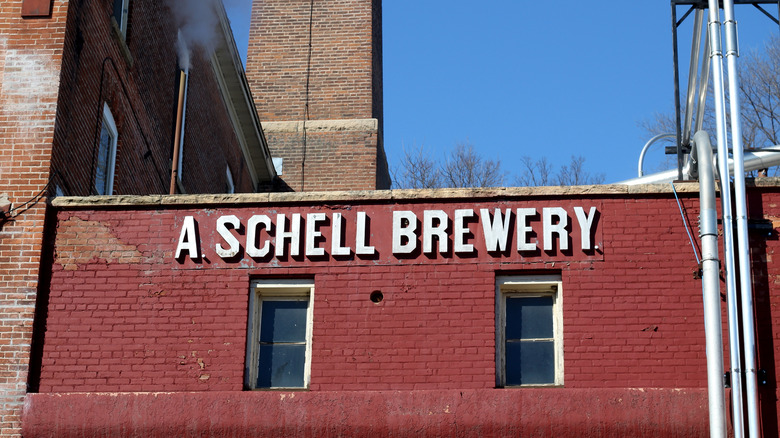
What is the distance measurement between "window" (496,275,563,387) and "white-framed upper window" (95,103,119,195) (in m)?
5.80

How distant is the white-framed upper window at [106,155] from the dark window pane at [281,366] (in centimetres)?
377

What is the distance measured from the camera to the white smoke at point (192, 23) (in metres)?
19.2

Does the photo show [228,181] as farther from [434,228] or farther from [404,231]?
[434,228]

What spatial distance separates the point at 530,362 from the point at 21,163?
624 cm

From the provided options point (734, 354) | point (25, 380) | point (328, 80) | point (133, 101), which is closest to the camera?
point (734, 354)

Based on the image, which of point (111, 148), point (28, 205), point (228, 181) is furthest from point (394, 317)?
point (228, 181)

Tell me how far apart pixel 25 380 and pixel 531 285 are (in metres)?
5.71

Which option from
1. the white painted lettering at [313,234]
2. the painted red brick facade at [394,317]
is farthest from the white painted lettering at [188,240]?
the white painted lettering at [313,234]

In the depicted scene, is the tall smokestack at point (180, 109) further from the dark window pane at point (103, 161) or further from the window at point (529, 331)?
the window at point (529, 331)

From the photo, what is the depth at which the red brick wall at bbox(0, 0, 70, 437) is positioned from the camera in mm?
12492

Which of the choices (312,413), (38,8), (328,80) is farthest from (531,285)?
(328,80)

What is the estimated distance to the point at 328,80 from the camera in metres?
26.2

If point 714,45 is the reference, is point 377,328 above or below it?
below

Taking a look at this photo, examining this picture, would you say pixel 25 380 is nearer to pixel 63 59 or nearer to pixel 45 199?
pixel 45 199
